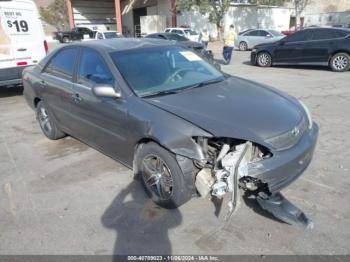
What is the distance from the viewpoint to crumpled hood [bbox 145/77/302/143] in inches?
113

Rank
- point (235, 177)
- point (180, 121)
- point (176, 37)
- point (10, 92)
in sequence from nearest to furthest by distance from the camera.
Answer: point (235, 177)
point (180, 121)
point (10, 92)
point (176, 37)

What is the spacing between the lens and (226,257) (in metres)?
2.65

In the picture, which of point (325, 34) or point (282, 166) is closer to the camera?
point (282, 166)

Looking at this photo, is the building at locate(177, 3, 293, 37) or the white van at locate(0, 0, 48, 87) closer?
the white van at locate(0, 0, 48, 87)

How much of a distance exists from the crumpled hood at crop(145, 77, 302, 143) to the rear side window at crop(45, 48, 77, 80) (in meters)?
1.72

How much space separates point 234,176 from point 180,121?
2.30 feet

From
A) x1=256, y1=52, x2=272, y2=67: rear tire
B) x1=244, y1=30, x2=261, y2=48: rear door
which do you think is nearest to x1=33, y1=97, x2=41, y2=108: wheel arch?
x1=256, y1=52, x2=272, y2=67: rear tire

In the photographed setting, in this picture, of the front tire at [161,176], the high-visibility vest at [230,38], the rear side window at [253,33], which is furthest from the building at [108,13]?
the front tire at [161,176]

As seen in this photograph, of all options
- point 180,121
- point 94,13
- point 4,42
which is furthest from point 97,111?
point 94,13

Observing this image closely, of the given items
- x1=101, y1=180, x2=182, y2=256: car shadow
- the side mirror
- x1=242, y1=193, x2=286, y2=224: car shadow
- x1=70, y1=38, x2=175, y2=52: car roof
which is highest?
x1=70, y1=38, x2=175, y2=52: car roof

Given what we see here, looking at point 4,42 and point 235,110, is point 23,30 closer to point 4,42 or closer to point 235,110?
point 4,42

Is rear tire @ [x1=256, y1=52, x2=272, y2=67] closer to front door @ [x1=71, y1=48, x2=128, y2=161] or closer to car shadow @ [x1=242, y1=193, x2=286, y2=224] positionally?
front door @ [x1=71, y1=48, x2=128, y2=161]

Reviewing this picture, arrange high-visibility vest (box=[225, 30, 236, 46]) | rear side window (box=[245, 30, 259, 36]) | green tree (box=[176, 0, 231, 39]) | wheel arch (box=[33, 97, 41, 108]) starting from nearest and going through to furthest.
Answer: wheel arch (box=[33, 97, 41, 108]), high-visibility vest (box=[225, 30, 236, 46]), rear side window (box=[245, 30, 259, 36]), green tree (box=[176, 0, 231, 39])

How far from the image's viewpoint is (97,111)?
12.7 ft
